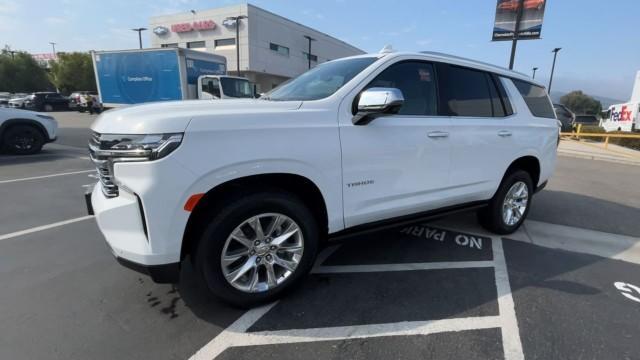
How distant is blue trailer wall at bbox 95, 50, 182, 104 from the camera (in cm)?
1589

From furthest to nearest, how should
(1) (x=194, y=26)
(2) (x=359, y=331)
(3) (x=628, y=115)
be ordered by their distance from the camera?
(1) (x=194, y=26) → (3) (x=628, y=115) → (2) (x=359, y=331)

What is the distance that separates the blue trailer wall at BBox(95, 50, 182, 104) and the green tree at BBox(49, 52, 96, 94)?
122 feet

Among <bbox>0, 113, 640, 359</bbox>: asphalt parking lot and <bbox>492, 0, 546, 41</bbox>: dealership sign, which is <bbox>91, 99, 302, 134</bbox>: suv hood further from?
<bbox>492, 0, 546, 41</bbox>: dealership sign

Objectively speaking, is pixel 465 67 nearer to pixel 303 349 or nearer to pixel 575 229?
pixel 575 229

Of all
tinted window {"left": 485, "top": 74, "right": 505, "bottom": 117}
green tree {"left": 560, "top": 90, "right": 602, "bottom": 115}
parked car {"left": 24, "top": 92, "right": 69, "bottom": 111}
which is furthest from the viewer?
green tree {"left": 560, "top": 90, "right": 602, "bottom": 115}

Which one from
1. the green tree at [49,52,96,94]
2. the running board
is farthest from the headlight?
the green tree at [49,52,96,94]

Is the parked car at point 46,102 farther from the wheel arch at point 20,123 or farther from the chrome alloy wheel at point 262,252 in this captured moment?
the chrome alloy wheel at point 262,252

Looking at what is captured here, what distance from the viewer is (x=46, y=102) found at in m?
31.2

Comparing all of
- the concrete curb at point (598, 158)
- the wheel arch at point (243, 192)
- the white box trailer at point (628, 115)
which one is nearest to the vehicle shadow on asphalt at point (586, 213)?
the wheel arch at point (243, 192)

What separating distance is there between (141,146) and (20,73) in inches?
2744

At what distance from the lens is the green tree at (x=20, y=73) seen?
172 ft

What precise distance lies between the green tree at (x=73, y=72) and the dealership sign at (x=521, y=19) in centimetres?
5113

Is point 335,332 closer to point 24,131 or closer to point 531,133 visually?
point 531,133

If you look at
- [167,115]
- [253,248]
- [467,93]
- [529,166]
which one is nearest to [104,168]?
[167,115]
